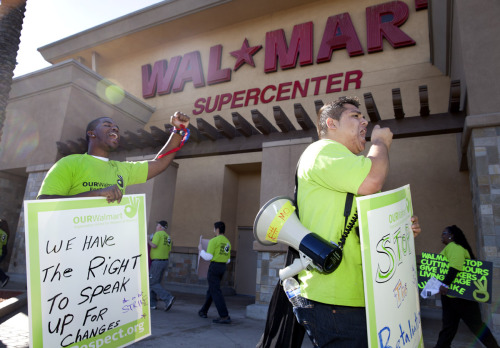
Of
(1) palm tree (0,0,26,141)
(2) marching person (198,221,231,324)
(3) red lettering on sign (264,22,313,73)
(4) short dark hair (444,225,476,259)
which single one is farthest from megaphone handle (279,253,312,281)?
(3) red lettering on sign (264,22,313,73)

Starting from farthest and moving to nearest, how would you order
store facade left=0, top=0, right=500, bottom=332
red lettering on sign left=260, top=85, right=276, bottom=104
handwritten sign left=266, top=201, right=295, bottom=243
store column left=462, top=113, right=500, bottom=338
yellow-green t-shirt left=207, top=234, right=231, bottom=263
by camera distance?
red lettering on sign left=260, top=85, right=276, bottom=104
yellow-green t-shirt left=207, top=234, right=231, bottom=263
store facade left=0, top=0, right=500, bottom=332
store column left=462, top=113, right=500, bottom=338
handwritten sign left=266, top=201, right=295, bottom=243

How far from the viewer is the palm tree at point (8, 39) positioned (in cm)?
641

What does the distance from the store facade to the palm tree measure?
9.57 ft

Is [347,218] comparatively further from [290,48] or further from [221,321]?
[290,48]

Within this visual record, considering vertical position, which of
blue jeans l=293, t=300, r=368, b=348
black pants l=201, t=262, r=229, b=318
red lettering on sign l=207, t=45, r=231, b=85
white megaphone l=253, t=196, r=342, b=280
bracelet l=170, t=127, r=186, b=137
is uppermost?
red lettering on sign l=207, t=45, r=231, b=85

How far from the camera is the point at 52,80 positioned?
10438 millimetres

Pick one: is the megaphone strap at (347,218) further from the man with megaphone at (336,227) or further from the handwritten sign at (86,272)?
the handwritten sign at (86,272)

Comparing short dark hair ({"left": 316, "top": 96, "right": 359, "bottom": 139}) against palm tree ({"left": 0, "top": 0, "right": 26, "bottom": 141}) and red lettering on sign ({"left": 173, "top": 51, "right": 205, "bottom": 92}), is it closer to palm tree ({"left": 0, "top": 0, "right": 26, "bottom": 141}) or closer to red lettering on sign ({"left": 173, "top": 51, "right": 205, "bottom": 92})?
palm tree ({"left": 0, "top": 0, "right": 26, "bottom": 141})

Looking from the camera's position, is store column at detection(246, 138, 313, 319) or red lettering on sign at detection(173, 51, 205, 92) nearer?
store column at detection(246, 138, 313, 319)

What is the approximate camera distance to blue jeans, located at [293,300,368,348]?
4.87 feet

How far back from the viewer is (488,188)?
18.3 feet

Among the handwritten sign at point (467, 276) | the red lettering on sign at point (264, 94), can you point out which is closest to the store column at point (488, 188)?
the handwritten sign at point (467, 276)

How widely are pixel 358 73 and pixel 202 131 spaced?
18.0ft

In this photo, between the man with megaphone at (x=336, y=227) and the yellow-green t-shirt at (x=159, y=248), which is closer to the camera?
the man with megaphone at (x=336, y=227)
